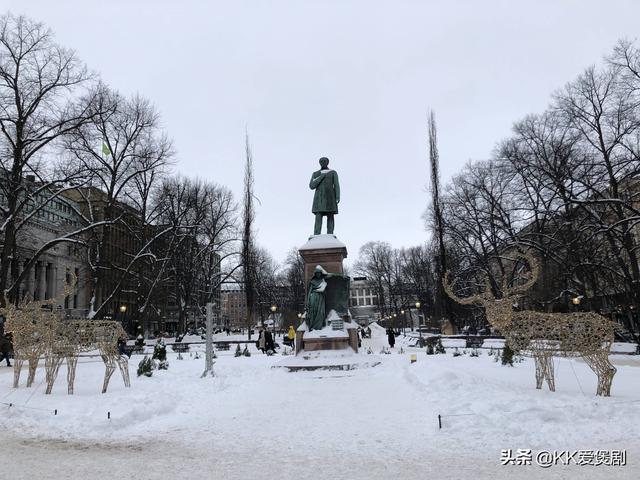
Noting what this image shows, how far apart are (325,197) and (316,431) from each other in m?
13.1

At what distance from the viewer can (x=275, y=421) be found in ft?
26.8

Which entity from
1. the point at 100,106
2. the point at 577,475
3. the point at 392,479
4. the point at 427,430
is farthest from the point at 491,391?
the point at 100,106

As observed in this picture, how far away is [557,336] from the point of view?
9.27 m

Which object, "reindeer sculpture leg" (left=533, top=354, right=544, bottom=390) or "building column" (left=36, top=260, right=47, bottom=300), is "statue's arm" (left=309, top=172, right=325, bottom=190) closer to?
"reindeer sculpture leg" (left=533, top=354, right=544, bottom=390)

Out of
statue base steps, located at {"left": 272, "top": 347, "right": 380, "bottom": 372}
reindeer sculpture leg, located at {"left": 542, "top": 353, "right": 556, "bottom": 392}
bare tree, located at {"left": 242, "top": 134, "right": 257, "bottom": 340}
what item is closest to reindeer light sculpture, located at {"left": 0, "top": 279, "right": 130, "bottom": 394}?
statue base steps, located at {"left": 272, "top": 347, "right": 380, "bottom": 372}

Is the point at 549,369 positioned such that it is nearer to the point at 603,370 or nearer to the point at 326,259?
the point at 603,370

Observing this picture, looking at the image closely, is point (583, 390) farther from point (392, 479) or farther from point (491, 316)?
point (392, 479)

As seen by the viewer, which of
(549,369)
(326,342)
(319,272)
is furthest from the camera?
(319,272)

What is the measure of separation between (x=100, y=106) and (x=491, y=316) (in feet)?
71.9

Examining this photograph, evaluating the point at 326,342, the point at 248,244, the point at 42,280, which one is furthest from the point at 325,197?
the point at 42,280

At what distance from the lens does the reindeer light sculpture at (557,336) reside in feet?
28.8

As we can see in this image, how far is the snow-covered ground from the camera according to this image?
5609 millimetres

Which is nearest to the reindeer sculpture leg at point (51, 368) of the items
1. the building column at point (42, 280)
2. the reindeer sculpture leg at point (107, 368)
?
the reindeer sculpture leg at point (107, 368)

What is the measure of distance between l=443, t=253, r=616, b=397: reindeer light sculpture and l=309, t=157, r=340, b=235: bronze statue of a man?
1013 centimetres
